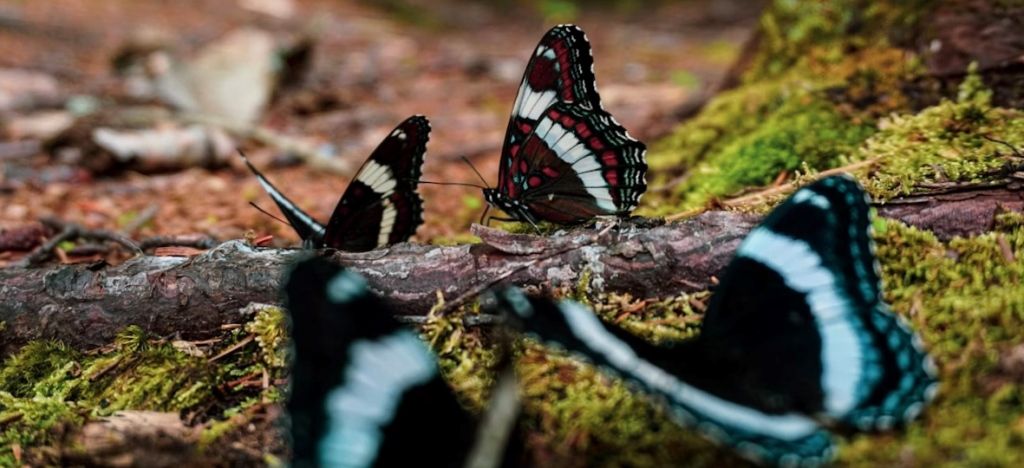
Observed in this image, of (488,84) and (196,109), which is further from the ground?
(488,84)

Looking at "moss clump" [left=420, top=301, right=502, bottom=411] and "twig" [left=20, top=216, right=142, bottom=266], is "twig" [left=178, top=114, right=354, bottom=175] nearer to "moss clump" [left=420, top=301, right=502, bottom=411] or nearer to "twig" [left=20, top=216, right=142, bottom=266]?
"twig" [left=20, top=216, right=142, bottom=266]

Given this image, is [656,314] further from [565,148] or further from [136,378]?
[136,378]

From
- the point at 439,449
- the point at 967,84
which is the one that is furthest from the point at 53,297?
the point at 967,84

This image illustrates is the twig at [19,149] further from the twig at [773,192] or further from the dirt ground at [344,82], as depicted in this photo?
the twig at [773,192]

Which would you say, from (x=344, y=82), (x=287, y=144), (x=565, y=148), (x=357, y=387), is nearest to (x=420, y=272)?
(x=357, y=387)

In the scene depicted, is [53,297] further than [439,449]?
Yes

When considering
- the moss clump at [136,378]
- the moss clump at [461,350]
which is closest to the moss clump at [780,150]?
the moss clump at [461,350]

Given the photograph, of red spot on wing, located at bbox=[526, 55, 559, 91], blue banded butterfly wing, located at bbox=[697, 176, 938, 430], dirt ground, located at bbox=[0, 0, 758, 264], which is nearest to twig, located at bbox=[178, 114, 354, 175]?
dirt ground, located at bbox=[0, 0, 758, 264]

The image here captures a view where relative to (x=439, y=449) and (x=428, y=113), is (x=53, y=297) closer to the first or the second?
(x=439, y=449)
